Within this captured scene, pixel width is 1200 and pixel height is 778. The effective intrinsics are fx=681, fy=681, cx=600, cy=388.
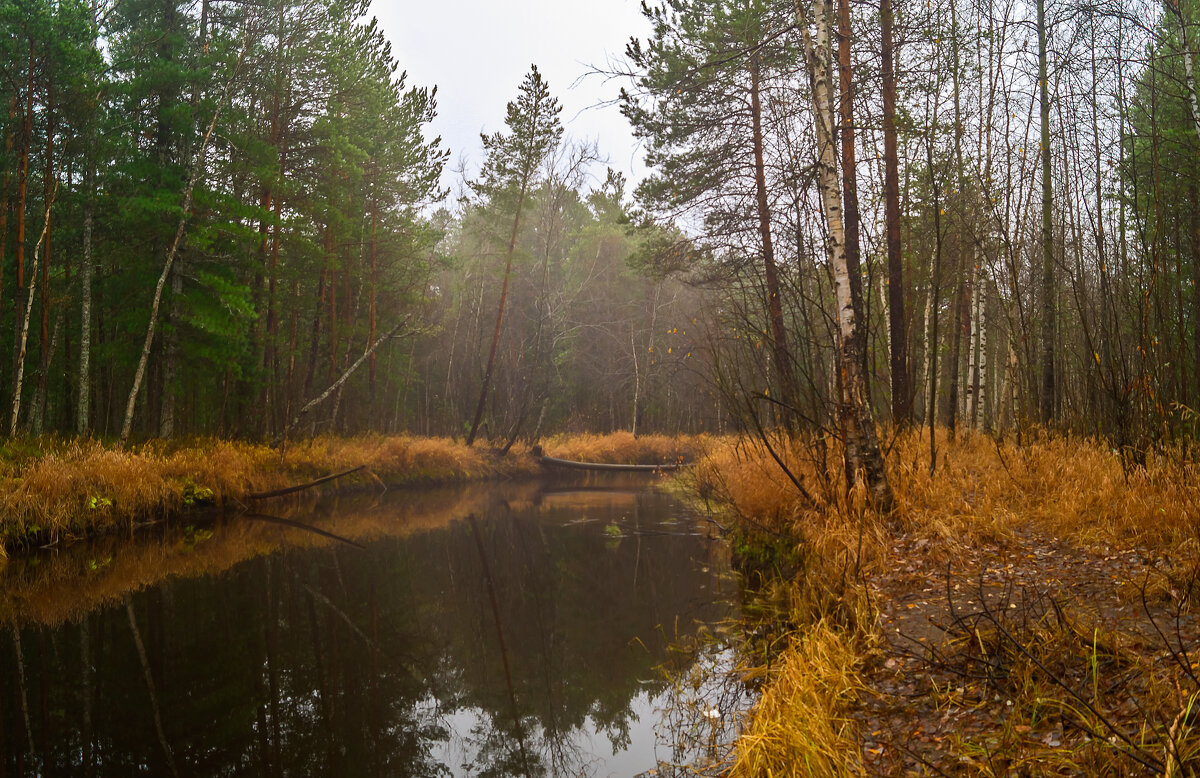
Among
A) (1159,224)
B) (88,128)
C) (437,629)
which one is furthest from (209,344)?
(1159,224)

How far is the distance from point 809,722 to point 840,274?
4.32 meters

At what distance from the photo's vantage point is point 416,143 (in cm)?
2134

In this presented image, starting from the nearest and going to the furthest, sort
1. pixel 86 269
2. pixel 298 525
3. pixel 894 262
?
pixel 894 262
pixel 298 525
pixel 86 269

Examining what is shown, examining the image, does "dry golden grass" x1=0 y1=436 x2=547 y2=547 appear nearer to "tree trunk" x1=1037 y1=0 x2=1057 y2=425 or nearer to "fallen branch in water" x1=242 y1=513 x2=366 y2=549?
"fallen branch in water" x1=242 y1=513 x2=366 y2=549

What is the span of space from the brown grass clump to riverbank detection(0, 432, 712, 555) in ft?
33.5

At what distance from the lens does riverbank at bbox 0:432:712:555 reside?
32.7 feet

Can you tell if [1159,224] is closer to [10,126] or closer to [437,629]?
[437,629]

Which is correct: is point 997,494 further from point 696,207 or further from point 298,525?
point 298,525

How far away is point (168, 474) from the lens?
41.1 ft

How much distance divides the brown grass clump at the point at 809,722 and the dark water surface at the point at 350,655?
1.03m

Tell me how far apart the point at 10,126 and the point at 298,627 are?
1272 cm

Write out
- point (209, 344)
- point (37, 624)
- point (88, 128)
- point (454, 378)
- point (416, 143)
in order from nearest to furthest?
point (37, 624) → point (88, 128) → point (209, 344) → point (416, 143) → point (454, 378)

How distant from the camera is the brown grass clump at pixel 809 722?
2.97 m

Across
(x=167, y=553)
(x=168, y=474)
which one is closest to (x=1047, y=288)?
(x=167, y=553)
